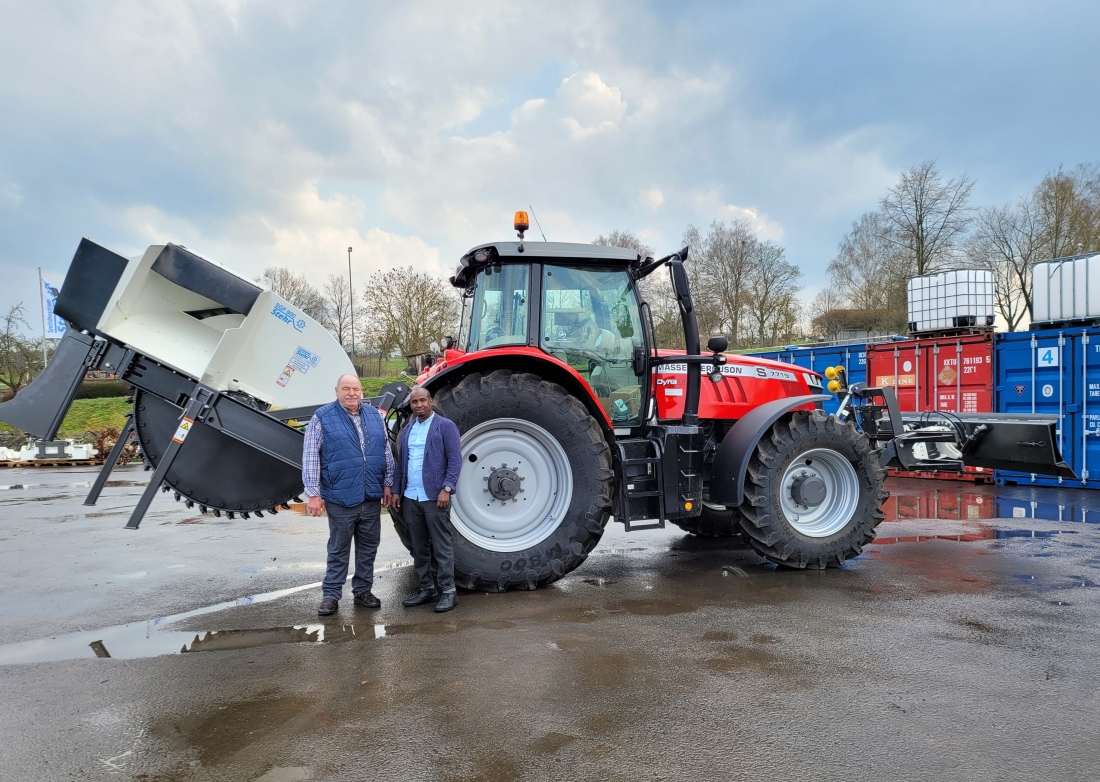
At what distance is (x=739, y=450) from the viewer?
17.9ft

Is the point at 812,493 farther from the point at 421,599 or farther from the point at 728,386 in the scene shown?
the point at 421,599

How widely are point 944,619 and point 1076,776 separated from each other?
6.23ft

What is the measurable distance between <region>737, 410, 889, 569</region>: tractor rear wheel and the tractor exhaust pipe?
60 centimetres

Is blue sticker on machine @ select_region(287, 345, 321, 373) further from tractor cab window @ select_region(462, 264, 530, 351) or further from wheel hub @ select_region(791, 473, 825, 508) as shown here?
wheel hub @ select_region(791, 473, 825, 508)

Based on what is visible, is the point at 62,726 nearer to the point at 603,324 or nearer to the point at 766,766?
the point at 766,766

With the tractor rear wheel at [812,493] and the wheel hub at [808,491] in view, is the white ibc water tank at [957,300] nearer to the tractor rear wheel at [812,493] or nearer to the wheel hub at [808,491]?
the tractor rear wheel at [812,493]

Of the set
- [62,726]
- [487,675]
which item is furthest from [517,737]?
[62,726]

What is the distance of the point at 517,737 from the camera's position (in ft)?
9.49

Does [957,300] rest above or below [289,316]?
above

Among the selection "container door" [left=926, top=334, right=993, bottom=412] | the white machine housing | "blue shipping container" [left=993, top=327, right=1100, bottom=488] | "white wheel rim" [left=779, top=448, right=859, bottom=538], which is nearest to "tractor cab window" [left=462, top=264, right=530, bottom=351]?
the white machine housing

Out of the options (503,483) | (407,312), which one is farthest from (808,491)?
(407,312)

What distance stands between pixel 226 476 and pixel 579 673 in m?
3.14

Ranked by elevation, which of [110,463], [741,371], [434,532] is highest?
[741,371]

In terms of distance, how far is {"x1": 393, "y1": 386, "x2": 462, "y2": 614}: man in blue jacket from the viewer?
4652 millimetres
